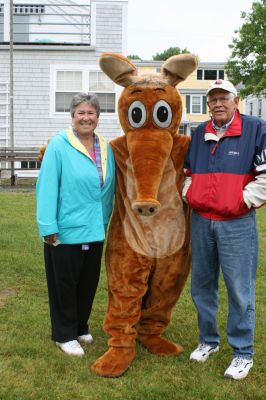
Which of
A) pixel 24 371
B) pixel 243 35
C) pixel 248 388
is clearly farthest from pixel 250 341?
pixel 243 35

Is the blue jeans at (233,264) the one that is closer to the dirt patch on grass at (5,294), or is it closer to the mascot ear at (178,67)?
the mascot ear at (178,67)

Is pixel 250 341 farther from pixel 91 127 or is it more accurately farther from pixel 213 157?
pixel 91 127

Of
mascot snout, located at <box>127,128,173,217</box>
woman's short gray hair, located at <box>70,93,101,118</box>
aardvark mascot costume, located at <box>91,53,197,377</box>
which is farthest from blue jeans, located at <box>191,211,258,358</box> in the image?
woman's short gray hair, located at <box>70,93,101,118</box>

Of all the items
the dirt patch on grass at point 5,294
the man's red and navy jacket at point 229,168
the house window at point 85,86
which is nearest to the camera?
the man's red and navy jacket at point 229,168

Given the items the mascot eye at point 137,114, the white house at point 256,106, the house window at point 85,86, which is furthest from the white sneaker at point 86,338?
the white house at point 256,106

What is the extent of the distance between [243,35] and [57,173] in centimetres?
2388

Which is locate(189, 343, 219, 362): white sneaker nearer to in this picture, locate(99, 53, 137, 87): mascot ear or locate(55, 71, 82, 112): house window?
locate(99, 53, 137, 87): mascot ear

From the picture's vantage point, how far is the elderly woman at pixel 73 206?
12.6 feet

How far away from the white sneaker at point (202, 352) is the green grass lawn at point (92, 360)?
0.19 ft

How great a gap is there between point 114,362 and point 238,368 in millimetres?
852

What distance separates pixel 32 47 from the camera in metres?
15.4

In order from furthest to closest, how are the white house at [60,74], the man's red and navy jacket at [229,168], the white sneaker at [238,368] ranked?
the white house at [60,74]
the white sneaker at [238,368]
the man's red and navy jacket at [229,168]

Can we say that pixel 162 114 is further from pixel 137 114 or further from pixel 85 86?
pixel 85 86

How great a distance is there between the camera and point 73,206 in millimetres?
3869
